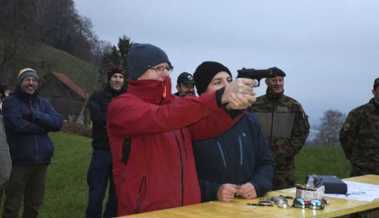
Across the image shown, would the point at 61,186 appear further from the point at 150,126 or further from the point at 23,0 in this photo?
the point at 23,0

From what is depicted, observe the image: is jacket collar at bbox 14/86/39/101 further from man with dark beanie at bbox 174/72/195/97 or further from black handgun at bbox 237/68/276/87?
black handgun at bbox 237/68/276/87

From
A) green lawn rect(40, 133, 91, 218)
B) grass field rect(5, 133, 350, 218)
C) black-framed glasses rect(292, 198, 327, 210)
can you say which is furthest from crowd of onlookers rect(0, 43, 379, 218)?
grass field rect(5, 133, 350, 218)

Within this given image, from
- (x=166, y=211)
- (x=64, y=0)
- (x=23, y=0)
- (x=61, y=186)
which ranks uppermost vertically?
(x=64, y=0)

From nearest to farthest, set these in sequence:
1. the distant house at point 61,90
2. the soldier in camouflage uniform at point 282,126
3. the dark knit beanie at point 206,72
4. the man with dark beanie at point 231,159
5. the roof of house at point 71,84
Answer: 1. the man with dark beanie at point 231,159
2. the dark knit beanie at point 206,72
3. the soldier in camouflage uniform at point 282,126
4. the distant house at point 61,90
5. the roof of house at point 71,84

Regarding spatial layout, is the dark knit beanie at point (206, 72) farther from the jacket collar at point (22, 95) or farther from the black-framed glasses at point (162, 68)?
the jacket collar at point (22, 95)

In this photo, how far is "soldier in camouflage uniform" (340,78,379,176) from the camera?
6.32 metres

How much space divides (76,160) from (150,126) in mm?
12801

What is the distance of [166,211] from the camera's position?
9.90 ft

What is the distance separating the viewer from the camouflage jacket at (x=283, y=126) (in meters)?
6.07

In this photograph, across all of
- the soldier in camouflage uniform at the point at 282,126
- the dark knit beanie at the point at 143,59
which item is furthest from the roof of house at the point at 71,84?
the dark knit beanie at the point at 143,59

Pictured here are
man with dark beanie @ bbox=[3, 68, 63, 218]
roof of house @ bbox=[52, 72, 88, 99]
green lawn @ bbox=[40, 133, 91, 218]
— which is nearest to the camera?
man with dark beanie @ bbox=[3, 68, 63, 218]

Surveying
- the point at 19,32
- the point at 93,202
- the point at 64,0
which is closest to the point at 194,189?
the point at 93,202

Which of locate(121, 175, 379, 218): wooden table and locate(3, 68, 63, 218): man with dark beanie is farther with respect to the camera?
locate(3, 68, 63, 218): man with dark beanie

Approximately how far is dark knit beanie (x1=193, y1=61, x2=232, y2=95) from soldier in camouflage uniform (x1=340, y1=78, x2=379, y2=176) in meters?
3.12
